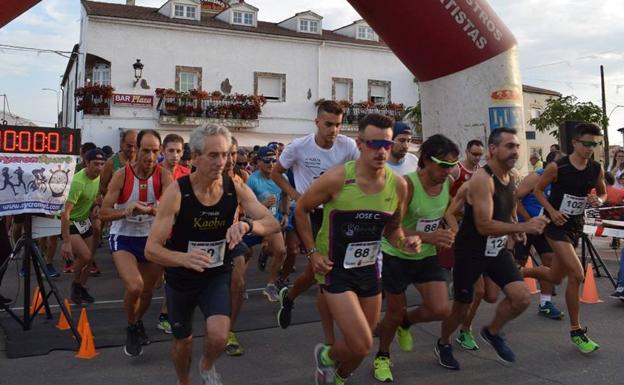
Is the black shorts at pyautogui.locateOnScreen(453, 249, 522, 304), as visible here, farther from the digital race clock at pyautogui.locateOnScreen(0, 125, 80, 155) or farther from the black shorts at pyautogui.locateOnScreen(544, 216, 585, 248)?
the digital race clock at pyautogui.locateOnScreen(0, 125, 80, 155)

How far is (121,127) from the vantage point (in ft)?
90.4

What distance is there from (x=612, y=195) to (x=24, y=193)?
9.61 metres

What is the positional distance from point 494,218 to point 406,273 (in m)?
0.79

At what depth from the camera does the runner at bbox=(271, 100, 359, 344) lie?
525 cm

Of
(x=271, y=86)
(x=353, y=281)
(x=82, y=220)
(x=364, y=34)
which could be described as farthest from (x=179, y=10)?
(x=353, y=281)

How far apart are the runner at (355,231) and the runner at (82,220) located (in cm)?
383

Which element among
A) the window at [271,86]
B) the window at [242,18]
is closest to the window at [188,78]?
the window at [271,86]

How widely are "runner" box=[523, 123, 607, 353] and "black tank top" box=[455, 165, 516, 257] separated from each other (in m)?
0.91

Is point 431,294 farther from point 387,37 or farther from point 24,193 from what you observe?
point 387,37

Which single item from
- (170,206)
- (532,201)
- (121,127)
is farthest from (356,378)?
(121,127)

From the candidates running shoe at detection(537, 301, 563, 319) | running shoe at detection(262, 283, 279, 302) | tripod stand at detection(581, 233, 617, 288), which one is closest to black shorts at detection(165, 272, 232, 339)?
running shoe at detection(262, 283, 279, 302)

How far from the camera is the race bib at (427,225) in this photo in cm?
452

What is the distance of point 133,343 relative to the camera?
15.5 ft

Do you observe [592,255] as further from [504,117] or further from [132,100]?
[132,100]
